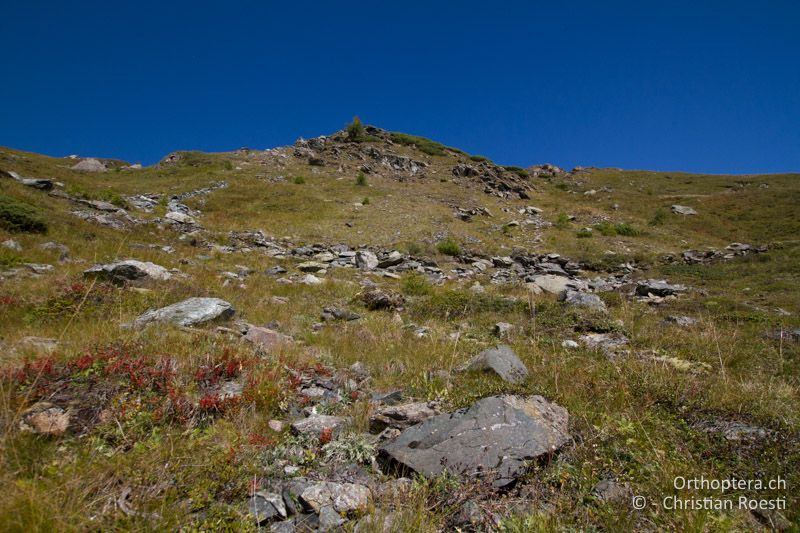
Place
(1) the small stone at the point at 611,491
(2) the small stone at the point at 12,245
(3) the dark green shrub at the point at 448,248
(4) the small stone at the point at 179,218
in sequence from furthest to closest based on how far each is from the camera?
(4) the small stone at the point at 179,218, (3) the dark green shrub at the point at 448,248, (2) the small stone at the point at 12,245, (1) the small stone at the point at 611,491

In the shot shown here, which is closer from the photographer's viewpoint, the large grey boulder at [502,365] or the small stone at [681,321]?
the large grey boulder at [502,365]

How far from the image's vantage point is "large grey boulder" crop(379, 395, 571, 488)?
272 centimetres

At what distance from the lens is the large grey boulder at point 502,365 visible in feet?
14.8

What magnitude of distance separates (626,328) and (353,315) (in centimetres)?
605

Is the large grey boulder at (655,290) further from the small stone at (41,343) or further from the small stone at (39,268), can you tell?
the small stone at (39,268)

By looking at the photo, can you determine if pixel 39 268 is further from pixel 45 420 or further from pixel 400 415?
pixel 400 415

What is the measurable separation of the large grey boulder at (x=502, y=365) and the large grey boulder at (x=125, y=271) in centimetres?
753

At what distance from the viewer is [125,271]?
789 centimetres

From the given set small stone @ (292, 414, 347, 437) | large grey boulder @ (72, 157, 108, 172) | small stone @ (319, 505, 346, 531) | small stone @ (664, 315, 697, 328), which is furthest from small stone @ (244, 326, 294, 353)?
large grey boulder @ (72, 157, 108, 172)

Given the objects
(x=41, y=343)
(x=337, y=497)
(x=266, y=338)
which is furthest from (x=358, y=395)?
(x=41, y=343)

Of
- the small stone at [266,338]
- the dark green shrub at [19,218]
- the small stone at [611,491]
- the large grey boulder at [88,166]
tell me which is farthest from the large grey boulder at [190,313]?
the large grey boulder at [88,166]

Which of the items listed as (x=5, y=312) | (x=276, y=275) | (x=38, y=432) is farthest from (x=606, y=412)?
(x=276, y=275)

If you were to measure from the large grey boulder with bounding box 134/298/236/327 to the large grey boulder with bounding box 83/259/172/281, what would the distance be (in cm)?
251

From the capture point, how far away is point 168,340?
4645 mm
